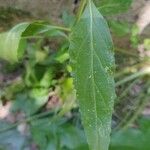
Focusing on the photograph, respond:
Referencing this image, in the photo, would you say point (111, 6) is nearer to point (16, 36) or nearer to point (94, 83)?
point (16, 36)

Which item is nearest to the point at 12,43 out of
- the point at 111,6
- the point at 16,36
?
the point at 16,36

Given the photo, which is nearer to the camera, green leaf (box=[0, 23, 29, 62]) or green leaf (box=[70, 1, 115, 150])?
green leaf (box=[70, 1, 115, 150])

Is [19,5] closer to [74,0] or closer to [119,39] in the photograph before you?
[74,0]

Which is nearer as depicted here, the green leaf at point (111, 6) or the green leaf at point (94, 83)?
the green leaf at point (94, 83)

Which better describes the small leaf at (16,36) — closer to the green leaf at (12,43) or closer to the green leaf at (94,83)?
the green leaf at (12,43)

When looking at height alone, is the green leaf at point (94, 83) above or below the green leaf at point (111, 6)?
below

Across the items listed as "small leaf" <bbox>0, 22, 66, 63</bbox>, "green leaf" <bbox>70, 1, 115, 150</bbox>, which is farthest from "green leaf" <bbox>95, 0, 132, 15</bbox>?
"green leaf" <bbox>70, 1, 115, 150</bbox>

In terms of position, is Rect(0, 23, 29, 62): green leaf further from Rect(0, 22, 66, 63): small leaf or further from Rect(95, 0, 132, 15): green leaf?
Rect(95, 0, 132, 15): green leaf

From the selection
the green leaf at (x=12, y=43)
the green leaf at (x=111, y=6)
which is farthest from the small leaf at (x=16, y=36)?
the green leaf at (x=111, y=6)
